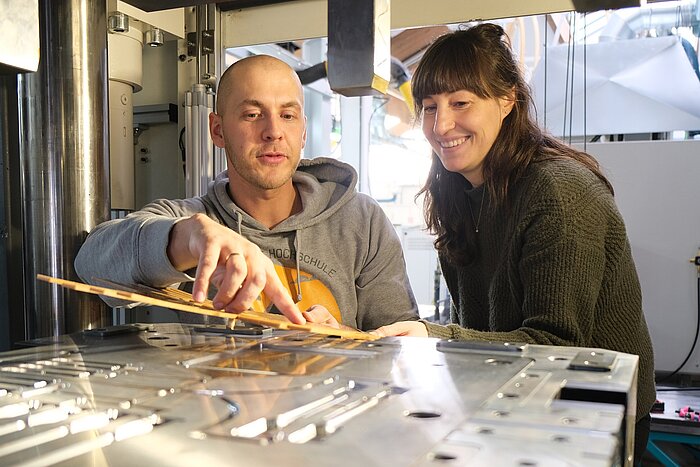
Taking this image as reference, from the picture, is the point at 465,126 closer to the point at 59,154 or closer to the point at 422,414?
the point at 59,154

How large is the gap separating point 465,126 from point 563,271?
0.40 m

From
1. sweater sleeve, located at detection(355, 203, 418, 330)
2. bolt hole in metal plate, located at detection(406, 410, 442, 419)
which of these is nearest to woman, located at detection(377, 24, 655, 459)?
sweater sleeve, located at detection(355, 203, 418, 330)

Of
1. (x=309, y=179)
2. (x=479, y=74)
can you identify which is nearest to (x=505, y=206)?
(x=479, y=74)

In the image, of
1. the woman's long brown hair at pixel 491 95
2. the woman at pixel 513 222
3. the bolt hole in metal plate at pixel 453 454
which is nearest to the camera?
the bolt hole in metal plate at pixel 453 454

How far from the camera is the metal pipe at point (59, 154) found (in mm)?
1000

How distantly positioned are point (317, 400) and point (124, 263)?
2.00 feet

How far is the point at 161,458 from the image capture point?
1.28 feet

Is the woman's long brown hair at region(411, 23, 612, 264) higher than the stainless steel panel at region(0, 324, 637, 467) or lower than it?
higher

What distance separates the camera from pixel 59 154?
102cm

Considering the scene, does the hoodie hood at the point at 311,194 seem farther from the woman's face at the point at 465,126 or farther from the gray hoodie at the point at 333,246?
the woman's face at the point at 465,126

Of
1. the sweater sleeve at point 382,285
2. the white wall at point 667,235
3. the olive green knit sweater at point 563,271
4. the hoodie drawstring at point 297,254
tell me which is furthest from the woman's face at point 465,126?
the white wall at point 667,235

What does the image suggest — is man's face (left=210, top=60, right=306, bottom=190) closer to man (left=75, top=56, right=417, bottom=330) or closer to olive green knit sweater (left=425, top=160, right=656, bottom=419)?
man (left=75, top=56, right=417, bottom=330)

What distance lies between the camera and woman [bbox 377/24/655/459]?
108 cm

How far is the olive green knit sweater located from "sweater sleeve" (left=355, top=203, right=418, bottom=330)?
187 mm
